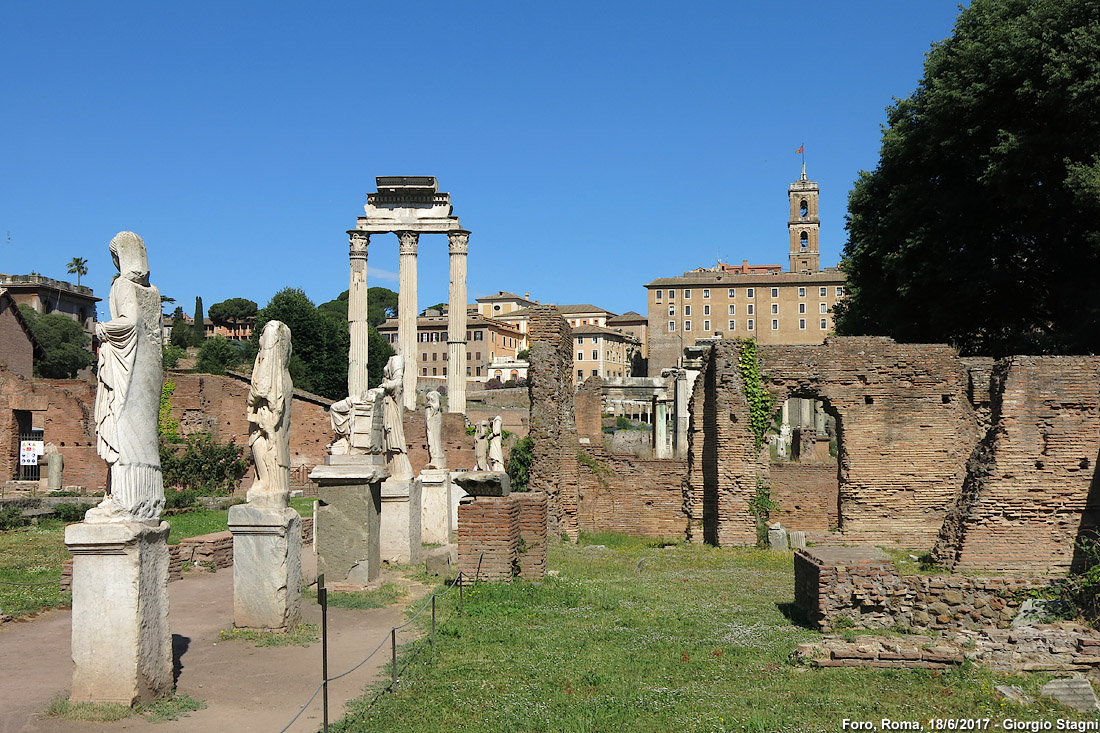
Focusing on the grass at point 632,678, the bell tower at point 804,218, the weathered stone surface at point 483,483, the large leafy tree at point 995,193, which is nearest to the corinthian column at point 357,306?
the large leafy tree at point 995,193

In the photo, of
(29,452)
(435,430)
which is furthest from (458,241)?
→ (435,430)

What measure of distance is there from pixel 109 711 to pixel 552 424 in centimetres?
1445

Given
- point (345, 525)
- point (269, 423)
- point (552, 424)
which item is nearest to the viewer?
point (269, 423)

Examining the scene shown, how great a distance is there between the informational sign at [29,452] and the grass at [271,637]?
2205cm

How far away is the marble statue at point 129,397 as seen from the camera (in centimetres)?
619

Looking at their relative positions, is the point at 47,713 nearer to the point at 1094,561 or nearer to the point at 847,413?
the point at 1094,561

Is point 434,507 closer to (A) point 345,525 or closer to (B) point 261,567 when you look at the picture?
(A) point 345,525

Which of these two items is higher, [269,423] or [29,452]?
[269,423]

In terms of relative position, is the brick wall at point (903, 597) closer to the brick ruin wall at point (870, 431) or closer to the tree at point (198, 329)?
the brick ruin wall at point (870, 431)

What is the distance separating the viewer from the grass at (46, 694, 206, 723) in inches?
235

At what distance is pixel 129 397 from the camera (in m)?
6.30

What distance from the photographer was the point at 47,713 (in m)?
6.07

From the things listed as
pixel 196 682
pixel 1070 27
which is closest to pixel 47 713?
pixel 196 682

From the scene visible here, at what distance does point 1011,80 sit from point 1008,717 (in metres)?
21.0
